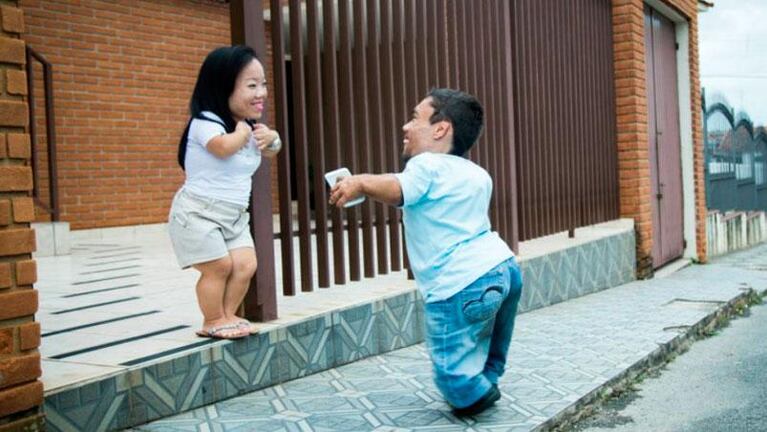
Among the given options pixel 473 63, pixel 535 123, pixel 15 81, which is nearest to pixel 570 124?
pixel 535 123

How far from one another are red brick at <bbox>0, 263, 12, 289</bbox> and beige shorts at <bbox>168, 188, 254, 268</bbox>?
896 mm

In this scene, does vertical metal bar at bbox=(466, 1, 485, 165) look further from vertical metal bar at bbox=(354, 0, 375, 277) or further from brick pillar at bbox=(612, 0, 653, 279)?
brick pillar at bbox=(612, 0, 653, 279)

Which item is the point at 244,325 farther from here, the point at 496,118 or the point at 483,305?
the point at 496,118

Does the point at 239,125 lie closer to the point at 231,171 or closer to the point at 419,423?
the point at 231,171

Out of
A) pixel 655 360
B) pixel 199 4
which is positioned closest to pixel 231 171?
pixel 655 360

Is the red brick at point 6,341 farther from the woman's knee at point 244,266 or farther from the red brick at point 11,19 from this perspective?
the woman's knee at point 244,266

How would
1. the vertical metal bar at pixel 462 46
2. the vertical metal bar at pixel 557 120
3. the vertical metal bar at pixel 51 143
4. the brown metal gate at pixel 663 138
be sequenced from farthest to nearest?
the brown metal gate at pixel 663 138 < the vertical metal bar at pixel 51 143 < the vertical metal bar at pixel 557 120 < the vertical metal bar at pixel 462 46

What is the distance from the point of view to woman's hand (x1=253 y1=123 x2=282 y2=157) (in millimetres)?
3779

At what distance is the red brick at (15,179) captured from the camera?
2824 millimetres

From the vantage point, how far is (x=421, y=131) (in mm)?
3553

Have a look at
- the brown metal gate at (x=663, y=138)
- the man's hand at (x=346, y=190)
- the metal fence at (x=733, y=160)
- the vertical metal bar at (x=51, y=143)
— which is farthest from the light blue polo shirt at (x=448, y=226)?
the metal fence at (x=733, y=160)

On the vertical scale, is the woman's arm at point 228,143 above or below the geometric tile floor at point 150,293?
above

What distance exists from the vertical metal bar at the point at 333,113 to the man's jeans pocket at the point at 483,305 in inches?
55.5

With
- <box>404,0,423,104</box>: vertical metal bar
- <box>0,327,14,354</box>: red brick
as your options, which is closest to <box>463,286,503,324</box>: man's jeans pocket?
<box>0,327,14,354</box>: red brick
